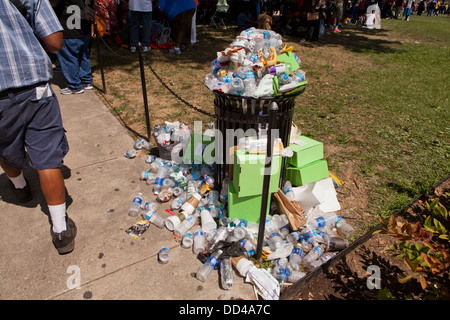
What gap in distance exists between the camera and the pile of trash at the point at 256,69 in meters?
2.57

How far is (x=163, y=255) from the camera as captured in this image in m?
2.45

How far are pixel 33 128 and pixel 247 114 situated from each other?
5.30ft

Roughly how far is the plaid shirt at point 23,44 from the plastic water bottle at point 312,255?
7.88 feet

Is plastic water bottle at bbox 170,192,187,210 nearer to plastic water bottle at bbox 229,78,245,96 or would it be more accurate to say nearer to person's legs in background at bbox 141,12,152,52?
plastic water bottle at bbox 229,78,245,96

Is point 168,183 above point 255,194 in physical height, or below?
below

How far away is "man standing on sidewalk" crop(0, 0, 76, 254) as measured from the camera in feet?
6.43

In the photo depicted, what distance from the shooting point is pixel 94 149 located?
3996 millimetres

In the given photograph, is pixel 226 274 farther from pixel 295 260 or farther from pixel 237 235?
pixel 295 260

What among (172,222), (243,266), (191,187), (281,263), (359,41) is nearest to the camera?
(243,266)

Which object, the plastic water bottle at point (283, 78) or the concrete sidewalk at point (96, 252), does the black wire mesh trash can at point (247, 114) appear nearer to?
the plastic water bottle at point (283, 78)

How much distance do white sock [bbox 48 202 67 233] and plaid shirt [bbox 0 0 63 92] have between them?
37.3 inches

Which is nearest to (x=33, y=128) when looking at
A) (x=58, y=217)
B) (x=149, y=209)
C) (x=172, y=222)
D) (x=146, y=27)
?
(x=58, y=217)

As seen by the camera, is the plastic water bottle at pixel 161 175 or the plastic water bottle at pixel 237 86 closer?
the plastic water bottle at pixel 237 86

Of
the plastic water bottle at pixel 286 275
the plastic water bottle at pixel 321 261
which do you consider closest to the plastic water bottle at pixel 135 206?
the plastic water bottle at pixel 286 275
